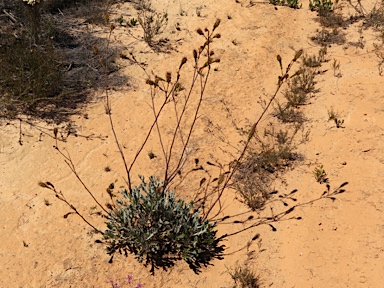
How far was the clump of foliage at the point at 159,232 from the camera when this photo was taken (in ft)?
13.4

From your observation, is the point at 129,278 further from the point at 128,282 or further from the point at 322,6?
the point at 322,6

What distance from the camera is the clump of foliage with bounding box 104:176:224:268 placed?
4.09 m

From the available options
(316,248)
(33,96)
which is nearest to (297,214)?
(316,248)

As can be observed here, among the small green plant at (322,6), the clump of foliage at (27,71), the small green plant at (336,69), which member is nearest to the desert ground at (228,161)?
the small green plant at (336,69)

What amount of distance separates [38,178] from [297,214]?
10.1 ft

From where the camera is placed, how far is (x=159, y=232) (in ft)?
13.7

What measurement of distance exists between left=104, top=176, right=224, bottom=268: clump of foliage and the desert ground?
127 mm

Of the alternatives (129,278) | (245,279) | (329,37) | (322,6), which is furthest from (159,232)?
(322,6)

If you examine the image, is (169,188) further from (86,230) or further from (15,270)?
(15,270)

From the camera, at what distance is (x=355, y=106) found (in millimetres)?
5797

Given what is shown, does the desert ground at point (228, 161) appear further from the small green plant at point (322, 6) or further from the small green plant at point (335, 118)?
the small green plant at point (322, 6)

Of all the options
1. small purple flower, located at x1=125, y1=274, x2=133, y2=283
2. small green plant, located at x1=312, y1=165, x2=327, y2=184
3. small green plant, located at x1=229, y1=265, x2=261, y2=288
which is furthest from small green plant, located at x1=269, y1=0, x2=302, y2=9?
small purple flower, located at x1=125, y1=274, x2=133, y2=283

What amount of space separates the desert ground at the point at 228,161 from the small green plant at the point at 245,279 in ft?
0.24

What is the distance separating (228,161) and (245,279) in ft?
6.01
